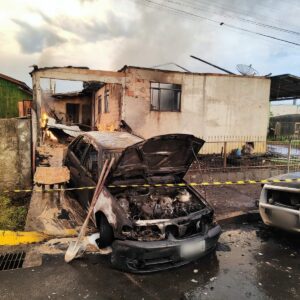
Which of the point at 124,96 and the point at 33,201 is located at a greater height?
the point at 124,96

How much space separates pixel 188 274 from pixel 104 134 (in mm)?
3193

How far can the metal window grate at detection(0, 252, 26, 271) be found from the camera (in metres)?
3.91

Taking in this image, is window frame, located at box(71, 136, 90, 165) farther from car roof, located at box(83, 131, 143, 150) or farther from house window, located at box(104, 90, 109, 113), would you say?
house window, located at box(104, 90, 109, 113)

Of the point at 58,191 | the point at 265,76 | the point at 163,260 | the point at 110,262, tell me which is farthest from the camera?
the point at 265,76

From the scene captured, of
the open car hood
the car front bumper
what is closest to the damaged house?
the open car hood

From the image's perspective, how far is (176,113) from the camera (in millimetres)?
13977

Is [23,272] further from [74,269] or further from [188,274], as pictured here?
[188,274]

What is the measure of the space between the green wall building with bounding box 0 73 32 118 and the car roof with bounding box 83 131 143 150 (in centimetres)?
1929

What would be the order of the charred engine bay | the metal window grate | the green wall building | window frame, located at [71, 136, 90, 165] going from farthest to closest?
1. the green wall building
2. window frame, located at [71, 136, 90, 165]
3. the charred engine bay
4. the metal window grate

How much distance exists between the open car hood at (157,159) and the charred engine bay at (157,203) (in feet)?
0.72

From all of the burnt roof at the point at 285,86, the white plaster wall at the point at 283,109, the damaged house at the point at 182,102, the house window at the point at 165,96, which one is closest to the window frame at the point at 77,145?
the damaged house at the point at 182,102

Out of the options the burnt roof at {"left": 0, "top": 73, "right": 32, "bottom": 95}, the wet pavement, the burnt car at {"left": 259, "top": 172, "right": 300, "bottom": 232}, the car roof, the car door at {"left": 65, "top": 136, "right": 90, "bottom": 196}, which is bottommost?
the wet pavement

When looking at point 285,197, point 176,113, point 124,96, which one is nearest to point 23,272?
point 285,197

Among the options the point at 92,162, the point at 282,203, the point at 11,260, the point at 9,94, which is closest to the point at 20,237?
the point at 11,260
